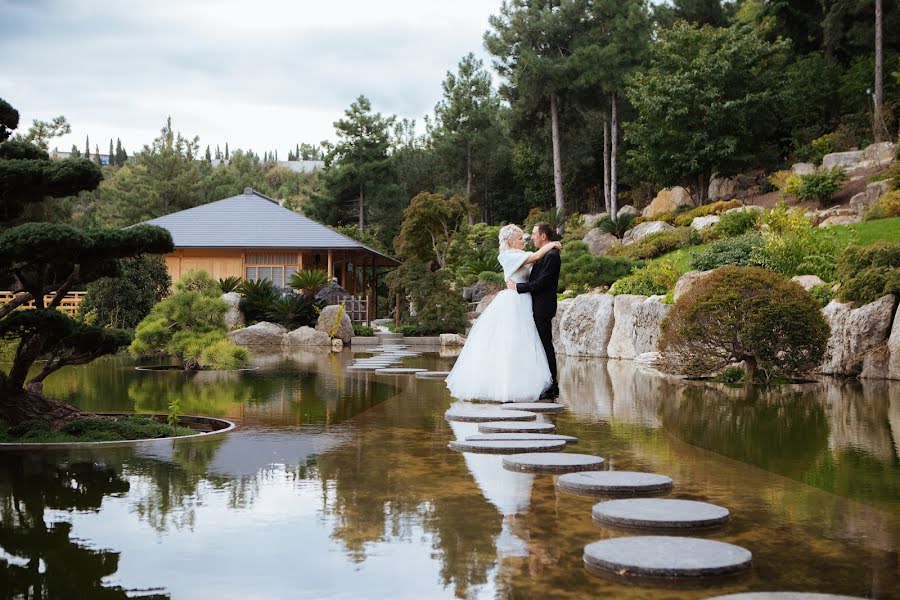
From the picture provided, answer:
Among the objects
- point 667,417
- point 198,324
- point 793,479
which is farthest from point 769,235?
point 793,479

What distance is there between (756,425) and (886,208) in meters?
16.5

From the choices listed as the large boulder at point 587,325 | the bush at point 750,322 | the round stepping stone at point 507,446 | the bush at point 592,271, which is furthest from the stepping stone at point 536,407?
the bush at point 592,271

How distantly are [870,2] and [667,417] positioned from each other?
1412 inches

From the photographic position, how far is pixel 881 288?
1273cm

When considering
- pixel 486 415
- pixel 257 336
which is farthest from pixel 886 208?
pixel 486 415

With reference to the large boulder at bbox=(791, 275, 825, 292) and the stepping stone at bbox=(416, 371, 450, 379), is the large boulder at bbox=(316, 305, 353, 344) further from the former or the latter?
the large boulder at bbox=(791, 275, 825, 292)

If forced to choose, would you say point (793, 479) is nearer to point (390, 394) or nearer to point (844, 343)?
point (390, 394)

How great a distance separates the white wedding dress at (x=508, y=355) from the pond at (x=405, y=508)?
89 cm

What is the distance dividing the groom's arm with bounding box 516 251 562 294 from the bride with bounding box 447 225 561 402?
0.14 m

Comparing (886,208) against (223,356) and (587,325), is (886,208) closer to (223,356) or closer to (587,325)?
(587,325)

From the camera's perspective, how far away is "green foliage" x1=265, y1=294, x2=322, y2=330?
26.9 metres

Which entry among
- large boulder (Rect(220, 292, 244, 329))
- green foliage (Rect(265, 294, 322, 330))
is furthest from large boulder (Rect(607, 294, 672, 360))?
large boulder (Rect(220, 292, 244, 329))

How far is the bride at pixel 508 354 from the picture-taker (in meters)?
9.60

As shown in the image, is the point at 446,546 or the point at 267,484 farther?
the point at 267,484
